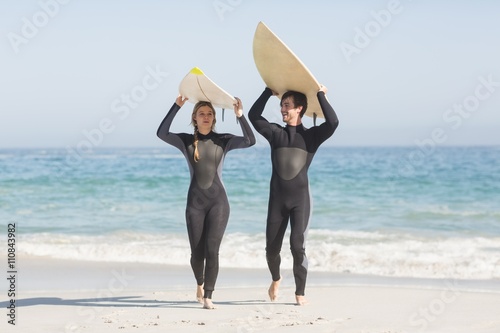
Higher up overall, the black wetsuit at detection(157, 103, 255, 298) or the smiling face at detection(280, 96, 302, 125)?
the smiling face at detection(280, 96, 302, 125)

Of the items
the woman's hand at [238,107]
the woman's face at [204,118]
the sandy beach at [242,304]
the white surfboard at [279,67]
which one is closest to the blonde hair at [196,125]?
the woman's face at [204,118]

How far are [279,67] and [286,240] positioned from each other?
244 inches

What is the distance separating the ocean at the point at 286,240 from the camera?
1109 cm

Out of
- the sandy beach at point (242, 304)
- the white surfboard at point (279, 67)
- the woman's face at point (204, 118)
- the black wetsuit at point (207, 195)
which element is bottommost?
the sandy beach at point (242, 304)

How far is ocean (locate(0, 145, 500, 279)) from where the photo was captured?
11086 mm

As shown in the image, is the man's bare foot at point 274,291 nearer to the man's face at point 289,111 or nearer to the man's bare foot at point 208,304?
the man's bare foot at point 208,304

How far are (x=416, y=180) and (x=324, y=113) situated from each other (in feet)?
65.5

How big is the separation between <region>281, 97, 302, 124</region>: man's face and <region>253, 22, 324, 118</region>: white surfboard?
153 millimetres

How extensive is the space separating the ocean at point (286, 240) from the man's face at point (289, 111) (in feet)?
11.3

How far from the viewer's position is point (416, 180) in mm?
26281

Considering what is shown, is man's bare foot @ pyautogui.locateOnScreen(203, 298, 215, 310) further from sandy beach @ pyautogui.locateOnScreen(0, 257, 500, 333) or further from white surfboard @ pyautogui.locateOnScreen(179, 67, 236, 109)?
white surfboard @ pyautogui.locateOnScreen(179, 67, 236, 109)

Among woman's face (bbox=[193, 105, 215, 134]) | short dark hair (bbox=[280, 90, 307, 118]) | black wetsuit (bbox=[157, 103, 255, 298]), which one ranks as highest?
short dark hair (bbox=[280, 90, 307, 118])

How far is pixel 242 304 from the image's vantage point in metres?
7.32

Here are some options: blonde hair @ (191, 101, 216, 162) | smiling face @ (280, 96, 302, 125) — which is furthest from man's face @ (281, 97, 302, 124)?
blonde hair @ (191, 101, 216, 162)
